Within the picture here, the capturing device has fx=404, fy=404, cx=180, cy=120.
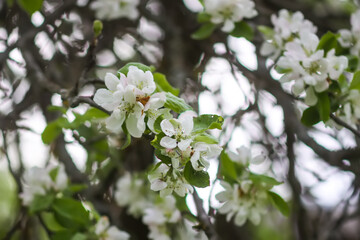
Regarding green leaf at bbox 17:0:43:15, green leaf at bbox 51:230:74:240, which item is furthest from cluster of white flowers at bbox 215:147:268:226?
green leaf at bbox 17:0:43:15

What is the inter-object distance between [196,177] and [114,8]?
1406mm

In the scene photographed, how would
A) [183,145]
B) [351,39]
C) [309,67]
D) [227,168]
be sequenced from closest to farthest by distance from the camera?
1. [183,145]
2. [309,67]
3. [227,168]
4. [351,39]

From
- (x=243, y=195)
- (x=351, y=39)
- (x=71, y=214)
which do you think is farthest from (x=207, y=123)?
(x=351, y=39)

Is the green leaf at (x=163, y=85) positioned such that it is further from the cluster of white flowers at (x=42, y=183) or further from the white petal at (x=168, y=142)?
the cluster of white flowers at (x=42, y=183)

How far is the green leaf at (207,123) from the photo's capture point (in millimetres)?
895

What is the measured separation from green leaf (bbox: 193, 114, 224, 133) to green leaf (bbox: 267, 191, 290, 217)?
0.51m

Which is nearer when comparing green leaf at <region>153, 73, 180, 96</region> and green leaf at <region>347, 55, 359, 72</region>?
green leaf at <region>153, 73, 180, 96</region>

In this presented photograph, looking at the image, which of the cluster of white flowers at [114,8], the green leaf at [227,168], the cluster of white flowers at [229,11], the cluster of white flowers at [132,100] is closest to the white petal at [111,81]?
the cluster of white flowers at [132,100]

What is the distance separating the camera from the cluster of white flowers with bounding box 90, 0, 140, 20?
2.06 meters

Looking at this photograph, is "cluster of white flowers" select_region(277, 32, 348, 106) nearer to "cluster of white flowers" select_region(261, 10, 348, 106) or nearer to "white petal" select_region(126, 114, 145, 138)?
"cluster of white flowers" select_region(261, 10, 348, 106)

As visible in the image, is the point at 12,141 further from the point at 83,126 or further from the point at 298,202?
the point at 298,202

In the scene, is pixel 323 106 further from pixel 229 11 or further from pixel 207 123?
pixel 229 11

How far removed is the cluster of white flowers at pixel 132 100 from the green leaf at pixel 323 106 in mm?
494

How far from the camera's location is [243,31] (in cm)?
163
